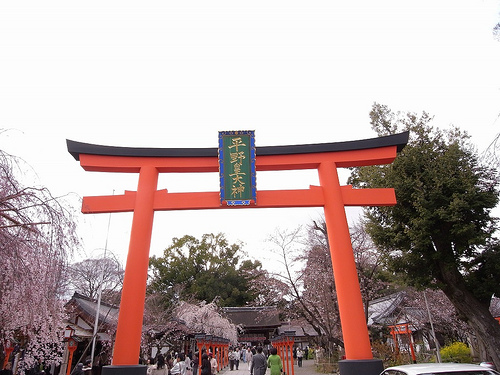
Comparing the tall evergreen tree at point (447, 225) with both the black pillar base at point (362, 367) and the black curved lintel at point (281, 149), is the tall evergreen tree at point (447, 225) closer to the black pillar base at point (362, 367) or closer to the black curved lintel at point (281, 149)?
the black curved lintel at point (281, 149)

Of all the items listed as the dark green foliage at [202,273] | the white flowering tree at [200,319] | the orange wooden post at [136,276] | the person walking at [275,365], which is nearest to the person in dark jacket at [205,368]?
the person walking at [275,365]

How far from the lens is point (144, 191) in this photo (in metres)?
9.75

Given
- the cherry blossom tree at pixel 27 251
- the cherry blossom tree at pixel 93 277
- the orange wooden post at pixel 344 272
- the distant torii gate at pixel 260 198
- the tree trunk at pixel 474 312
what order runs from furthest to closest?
the cherry blossom tree at pixel 93 277 → the tree trunk at pixel 474 312 → the distant torii gate at pixel 260 198 → the orange wooden post at pixel 344 272 → the cherry blossom tree at pixel 27 251

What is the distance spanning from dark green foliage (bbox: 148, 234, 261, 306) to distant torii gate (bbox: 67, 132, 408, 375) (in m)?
31.4

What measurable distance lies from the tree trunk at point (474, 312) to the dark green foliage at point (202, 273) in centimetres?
3014

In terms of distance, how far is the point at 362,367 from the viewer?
7.88 meters

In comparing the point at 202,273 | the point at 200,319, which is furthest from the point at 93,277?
the point at 202,273

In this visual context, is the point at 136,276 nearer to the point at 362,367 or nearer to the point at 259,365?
the point at 259,365

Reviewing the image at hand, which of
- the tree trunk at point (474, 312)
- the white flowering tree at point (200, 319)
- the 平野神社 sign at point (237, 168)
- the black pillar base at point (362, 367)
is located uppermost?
the 平野神社 sign at point (237, 168)

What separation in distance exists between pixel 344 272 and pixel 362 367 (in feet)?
7.27

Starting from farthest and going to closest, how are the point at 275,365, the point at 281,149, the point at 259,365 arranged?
the point at 281,149 < the point at 259,365 < the point at 275,365

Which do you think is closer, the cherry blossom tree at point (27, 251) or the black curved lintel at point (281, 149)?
Result: the cherry blossom tree at point (27, 251)

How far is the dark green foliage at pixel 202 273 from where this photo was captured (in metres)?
40.7

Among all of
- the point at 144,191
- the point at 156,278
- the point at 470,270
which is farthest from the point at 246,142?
the point at 156,278
